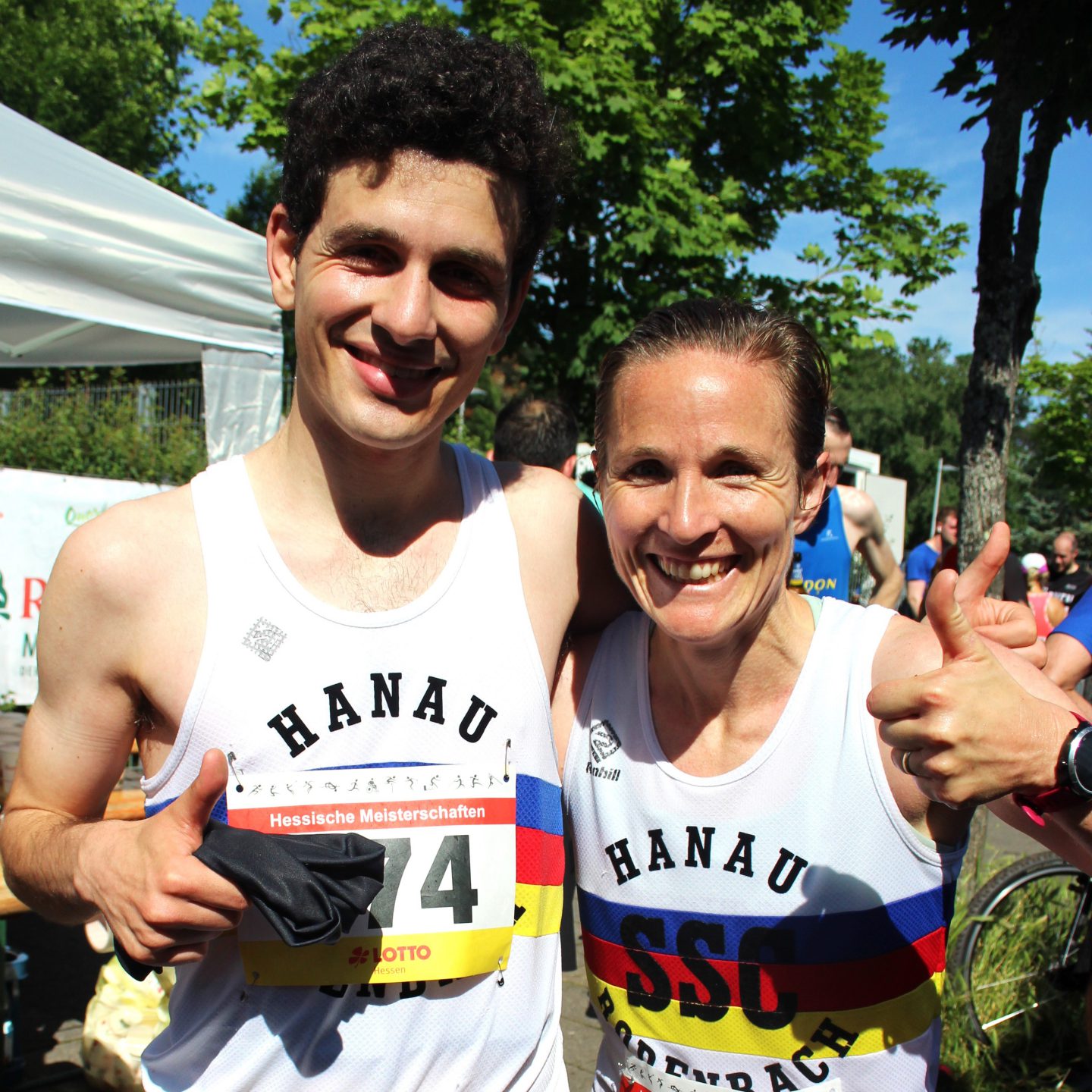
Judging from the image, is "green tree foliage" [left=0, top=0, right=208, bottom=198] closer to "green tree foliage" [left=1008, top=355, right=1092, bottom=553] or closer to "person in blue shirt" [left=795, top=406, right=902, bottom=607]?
"person in blue shirt" [left=795, top=406, right=902, bottom=607]

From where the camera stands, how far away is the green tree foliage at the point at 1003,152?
339 cm

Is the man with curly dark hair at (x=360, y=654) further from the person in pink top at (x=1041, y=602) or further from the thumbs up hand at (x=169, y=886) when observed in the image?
the person in pink top at (x=1041, y=602)

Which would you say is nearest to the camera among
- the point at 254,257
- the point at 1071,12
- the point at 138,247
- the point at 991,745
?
the point at 991,745

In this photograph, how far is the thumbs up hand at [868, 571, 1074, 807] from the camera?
4.06 feet

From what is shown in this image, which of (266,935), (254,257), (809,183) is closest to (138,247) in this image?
(254,257)

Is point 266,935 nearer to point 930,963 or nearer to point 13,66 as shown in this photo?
point 930,963

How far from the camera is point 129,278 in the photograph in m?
3.63

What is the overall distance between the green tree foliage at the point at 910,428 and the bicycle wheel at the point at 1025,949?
134 ft

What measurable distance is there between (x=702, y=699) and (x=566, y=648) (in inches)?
12.4

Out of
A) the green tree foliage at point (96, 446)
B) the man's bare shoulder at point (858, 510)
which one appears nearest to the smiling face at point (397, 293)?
the man's bare shoulder at point (858, 510)

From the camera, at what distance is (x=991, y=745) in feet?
4.09

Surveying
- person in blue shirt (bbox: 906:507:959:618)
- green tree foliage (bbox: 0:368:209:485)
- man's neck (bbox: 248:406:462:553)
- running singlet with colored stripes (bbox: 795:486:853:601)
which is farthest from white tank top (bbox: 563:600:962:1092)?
green tree foliage (bbox: 0:368:209:485)

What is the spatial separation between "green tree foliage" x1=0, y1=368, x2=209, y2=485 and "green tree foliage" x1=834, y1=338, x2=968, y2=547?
3642 centimetres

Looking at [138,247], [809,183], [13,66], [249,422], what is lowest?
[249,422]
